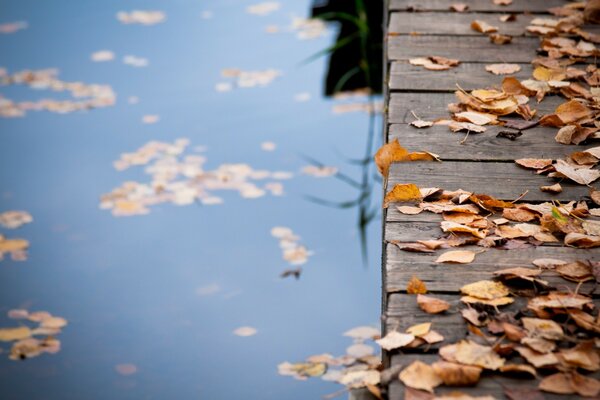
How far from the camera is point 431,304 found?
1.57 metres

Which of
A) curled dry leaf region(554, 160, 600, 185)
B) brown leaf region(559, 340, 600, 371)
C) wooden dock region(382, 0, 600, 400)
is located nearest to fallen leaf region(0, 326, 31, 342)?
wooden dock region(382, 0, 600, 400)

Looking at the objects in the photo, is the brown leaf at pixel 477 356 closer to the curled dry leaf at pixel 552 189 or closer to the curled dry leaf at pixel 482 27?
the curled dry leaf at pixel 552 189

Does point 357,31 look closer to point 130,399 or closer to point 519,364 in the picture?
point 130,399

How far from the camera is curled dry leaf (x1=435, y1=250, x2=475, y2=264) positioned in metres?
1.72

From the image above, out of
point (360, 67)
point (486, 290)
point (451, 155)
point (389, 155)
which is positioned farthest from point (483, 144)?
point (360, 67)

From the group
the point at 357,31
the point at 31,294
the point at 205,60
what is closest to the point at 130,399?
the point at 31,294

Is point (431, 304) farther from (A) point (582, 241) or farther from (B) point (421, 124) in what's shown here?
(B) point (421, 124)

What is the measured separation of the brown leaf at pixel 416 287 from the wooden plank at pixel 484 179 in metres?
0.45

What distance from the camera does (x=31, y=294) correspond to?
10.6ft

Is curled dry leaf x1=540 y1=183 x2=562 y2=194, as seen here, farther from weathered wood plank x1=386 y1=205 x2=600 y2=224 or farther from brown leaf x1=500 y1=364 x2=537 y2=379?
brown leaf x1=500 y1=364 x2=537 y2=379

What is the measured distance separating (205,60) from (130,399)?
319 centimetres

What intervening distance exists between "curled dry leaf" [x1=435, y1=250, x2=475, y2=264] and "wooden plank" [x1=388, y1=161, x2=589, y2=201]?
31cm

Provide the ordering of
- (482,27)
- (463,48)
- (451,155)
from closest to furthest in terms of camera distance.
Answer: (451,155) < (463,48) < (482,27)

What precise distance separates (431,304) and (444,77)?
131cm
